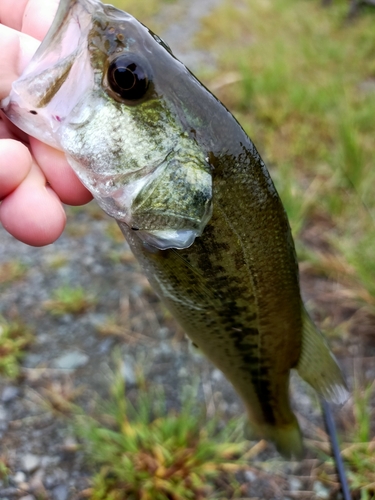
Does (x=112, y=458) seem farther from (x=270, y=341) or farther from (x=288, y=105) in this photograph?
(x=288, y=105)

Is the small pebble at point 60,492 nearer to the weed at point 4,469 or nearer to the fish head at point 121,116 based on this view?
the weed at point 4,469

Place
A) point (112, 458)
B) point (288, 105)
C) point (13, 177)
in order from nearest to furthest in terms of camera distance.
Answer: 1. point (13, 177)
2. point (112, 458)
3. point (288, 105)

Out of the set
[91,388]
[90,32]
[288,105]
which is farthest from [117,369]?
[288,105]

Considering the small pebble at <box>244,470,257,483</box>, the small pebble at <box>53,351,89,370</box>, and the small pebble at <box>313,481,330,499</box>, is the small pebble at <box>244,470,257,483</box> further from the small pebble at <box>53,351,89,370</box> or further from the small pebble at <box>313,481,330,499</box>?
the small pebble at <box>53,351,89,370</box>

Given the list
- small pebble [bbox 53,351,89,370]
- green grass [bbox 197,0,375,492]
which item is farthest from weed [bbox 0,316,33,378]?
green grass [bbox 197,0,375,492]

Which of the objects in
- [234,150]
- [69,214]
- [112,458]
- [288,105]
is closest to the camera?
[234,150]

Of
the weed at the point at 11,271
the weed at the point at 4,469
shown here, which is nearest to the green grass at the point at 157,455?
the weed at the point at 4,469
